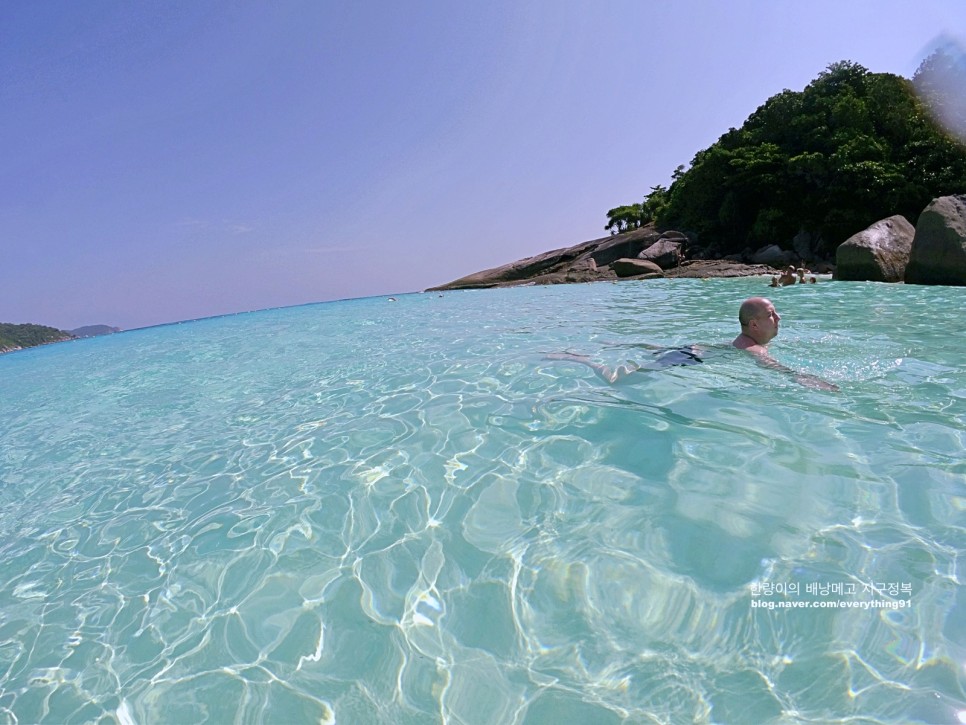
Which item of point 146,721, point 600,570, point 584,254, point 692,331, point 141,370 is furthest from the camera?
point 584,254

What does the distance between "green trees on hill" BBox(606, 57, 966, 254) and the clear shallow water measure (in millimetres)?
22078

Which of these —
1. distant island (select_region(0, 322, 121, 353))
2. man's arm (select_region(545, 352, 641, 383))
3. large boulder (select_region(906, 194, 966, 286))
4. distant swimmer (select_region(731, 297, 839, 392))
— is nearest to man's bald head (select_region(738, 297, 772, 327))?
distant swimmer (select_region(731, 297, 839, 392))

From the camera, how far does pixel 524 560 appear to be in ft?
6.70

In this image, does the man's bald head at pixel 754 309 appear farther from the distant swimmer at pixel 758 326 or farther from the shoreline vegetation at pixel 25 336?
the shoreline vegetation at pixel 25 336

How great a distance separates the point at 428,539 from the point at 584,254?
34.8m

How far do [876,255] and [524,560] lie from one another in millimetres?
16072

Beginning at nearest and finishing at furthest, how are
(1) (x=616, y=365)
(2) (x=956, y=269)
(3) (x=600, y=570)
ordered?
(3) (x=600, y=570)
(1) (x=616, y=365)
(2) (x=956, y=269)

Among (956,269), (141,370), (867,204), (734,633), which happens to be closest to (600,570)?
(734,633)

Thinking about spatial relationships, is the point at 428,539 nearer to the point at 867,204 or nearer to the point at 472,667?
the point at 472,667

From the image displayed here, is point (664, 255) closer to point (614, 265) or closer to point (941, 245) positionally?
point (614, 265)

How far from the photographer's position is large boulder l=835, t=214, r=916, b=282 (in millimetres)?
13125

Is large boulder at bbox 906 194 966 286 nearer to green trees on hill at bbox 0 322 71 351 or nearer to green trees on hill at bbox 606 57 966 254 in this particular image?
green trees on hill at bbox 606 57 966 254

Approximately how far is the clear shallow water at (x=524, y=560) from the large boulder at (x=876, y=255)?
1116 cm

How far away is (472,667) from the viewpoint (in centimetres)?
160
